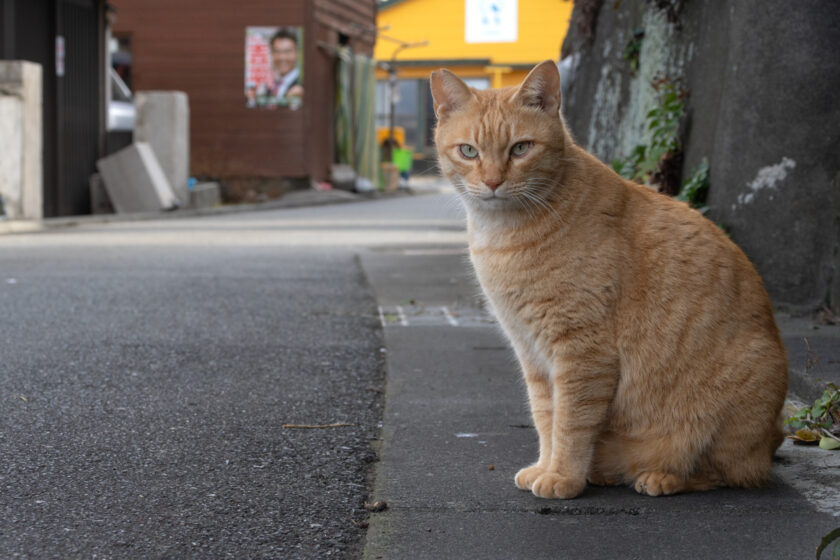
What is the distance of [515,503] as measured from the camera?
2.84m

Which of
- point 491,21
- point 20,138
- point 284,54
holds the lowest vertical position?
point 20,138

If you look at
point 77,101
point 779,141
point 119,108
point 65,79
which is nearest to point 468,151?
point 779,141

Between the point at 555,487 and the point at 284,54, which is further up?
the point at 284,54

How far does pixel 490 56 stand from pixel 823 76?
31180 millimetres

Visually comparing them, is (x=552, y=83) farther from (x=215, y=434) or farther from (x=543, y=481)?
(x=215, y=434)

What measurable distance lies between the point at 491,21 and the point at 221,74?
15607 mm

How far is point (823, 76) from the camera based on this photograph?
197 inches

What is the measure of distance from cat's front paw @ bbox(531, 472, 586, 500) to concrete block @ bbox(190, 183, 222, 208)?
587 inches

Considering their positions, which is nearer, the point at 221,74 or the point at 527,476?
the point at 527,476

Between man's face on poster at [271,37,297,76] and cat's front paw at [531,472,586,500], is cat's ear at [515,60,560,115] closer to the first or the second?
cat's front paw at [531,472,586,500]

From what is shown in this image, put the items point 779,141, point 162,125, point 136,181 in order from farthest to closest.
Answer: point 162,125
point 136,181
point 779,141

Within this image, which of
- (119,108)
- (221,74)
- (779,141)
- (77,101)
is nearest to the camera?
(779,141)

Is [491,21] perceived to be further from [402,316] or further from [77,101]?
[402,316]

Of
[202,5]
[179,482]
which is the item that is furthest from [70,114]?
[179,482]
